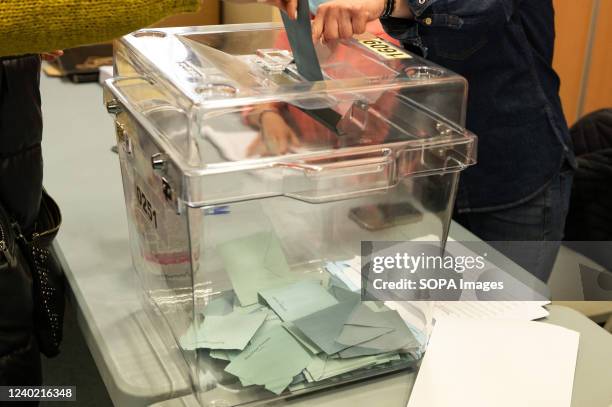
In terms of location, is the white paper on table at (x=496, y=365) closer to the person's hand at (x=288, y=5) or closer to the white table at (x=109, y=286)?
the white table at (x=109, y=286)

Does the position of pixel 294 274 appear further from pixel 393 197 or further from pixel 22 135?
pixel 22 135

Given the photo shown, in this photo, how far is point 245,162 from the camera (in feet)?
2.16

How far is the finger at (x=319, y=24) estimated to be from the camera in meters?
0.85

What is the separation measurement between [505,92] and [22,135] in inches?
28.9

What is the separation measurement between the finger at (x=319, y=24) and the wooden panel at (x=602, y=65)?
1816 millimetres

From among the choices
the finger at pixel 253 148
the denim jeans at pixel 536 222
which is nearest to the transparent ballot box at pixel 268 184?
the finger at pixel 253 148

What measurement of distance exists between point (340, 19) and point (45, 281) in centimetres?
48

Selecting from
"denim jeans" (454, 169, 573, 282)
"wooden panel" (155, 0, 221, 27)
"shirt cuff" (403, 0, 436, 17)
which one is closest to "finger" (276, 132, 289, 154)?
"shirt cuff" (403, 0, 436, 17)

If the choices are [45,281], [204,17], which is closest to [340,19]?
[45,281]

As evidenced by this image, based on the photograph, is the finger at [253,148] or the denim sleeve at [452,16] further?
the denim sleeve at [452,16]

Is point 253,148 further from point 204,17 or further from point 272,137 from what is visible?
point 204,17

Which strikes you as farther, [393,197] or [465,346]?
[393,197]

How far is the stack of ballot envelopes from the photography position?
728mm

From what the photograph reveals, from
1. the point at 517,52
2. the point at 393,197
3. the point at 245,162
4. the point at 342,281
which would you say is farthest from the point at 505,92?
the point at 245,162
